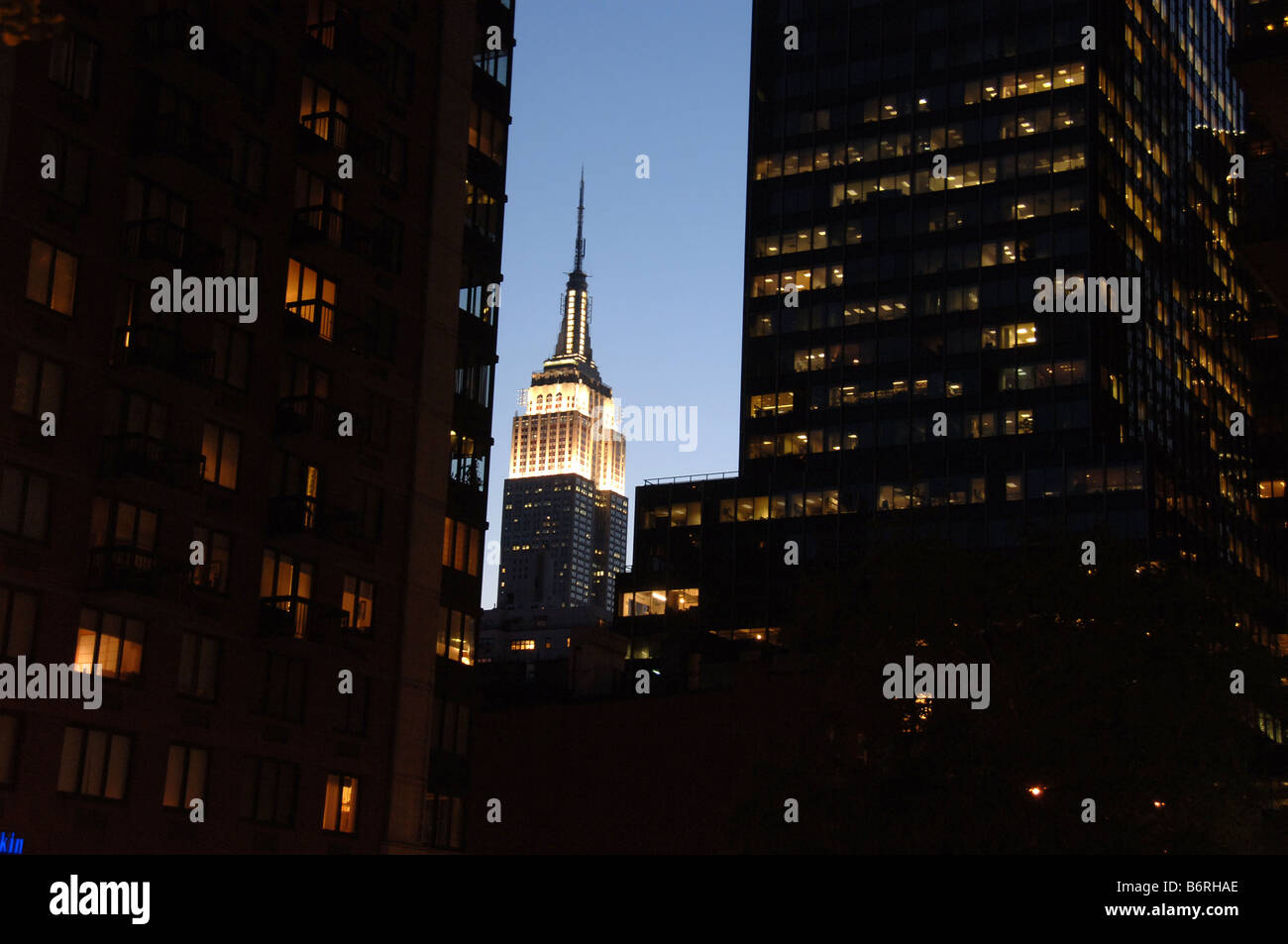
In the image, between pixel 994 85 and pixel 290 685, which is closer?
pixel 290 685

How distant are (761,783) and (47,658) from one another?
24523mm

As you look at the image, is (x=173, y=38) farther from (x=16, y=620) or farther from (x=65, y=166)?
(x=16, y=620)

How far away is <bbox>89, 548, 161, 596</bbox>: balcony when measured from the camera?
45.9m

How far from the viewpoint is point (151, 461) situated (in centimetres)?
4772

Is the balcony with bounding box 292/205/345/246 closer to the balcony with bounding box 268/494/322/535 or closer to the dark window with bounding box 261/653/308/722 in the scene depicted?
the balcony with bounding box 268/494/322/535

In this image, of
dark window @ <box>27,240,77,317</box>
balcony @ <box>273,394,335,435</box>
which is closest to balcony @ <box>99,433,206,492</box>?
balcony @ <box>273,394,335,435</box>

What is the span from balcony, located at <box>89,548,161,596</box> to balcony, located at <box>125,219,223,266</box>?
8749 millimetres

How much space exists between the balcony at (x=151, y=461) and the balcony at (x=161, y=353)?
2.15 m

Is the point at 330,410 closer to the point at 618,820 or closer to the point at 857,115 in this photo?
the point at 618,820

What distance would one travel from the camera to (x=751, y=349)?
596 feet

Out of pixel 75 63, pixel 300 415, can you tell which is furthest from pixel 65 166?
pixel 300 415

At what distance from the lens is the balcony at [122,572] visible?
45.9 m

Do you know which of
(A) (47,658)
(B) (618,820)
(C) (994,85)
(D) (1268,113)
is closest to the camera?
(D) (1268,113)
